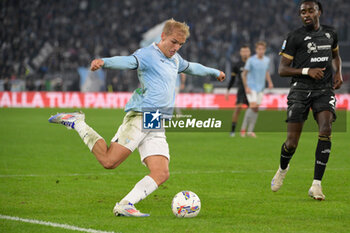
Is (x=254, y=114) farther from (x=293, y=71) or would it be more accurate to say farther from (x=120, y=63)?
(x=120, y=63)

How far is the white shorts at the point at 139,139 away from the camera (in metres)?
6.41

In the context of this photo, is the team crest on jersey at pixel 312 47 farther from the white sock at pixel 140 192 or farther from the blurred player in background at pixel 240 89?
the blurred player in background at pixel 240 89

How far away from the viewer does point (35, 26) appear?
3919 cm

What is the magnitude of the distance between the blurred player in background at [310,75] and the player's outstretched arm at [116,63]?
2.25 meters

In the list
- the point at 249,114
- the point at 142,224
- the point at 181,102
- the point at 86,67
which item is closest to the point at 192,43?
the point at 86,67

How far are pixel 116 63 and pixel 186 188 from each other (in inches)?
111

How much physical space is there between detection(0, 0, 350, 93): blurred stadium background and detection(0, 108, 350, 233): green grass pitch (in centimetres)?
1915

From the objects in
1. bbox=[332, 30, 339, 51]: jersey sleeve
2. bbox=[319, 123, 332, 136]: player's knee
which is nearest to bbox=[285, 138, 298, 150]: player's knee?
bbox=[319, 123, 332, 136]: player's knee

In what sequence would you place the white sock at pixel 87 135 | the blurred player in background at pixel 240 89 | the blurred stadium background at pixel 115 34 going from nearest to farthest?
1. the white sock at pixel 87 135
2. the blurred player in background at pixel 240 89
3. the blurred stadium background at pixel 115 34

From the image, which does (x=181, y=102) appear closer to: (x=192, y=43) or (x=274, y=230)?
(x=192, y=43)

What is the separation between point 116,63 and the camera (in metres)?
6.05

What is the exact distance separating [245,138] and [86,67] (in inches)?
817

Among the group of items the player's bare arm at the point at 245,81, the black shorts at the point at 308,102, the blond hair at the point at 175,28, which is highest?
the blond hair at the point at 175,28

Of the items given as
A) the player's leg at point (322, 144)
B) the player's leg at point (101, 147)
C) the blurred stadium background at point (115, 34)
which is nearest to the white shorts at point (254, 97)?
the player's leg at point (322, 144)
